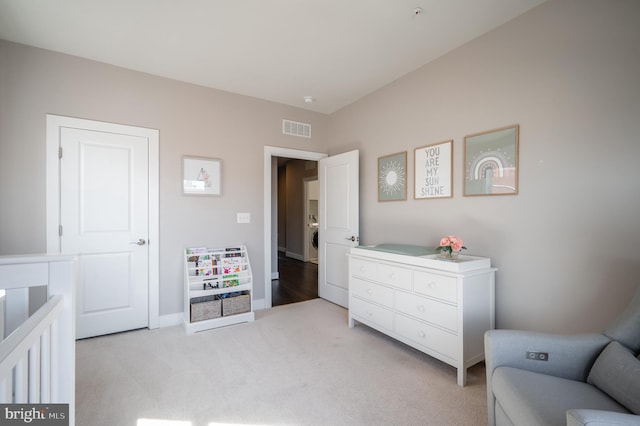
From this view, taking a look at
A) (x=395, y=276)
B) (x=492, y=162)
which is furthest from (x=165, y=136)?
(x=492, y=162)

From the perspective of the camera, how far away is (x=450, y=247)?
2227 mm

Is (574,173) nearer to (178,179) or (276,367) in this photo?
(276,367)

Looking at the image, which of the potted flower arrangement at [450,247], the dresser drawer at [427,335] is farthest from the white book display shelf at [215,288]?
the potted flower arrangement at [450,247]

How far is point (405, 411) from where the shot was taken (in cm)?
174

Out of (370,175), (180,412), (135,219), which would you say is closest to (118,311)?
(135,219)

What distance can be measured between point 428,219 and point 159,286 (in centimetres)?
296

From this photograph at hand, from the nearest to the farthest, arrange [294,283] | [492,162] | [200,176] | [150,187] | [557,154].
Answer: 1. [557,154]
2. [492,162]
3. [150,187]
4. [200,176]
5. [294,283]

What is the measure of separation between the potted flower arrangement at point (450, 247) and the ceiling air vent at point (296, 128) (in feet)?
8.31

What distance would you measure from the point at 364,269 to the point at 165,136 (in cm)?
259

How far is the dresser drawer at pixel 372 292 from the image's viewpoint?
2.56 m

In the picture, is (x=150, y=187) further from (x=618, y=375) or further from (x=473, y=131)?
(x=618, y=375)

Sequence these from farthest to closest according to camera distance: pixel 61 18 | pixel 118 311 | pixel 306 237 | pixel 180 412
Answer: pixel 306 237 < pixel 118 311 < pixel 61 18 < pixel 180 412

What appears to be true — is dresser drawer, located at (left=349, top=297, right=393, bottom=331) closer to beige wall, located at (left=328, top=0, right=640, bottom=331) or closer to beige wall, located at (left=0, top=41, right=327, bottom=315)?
beige wall, located at (left=328, top=0, right=640, bottom=331)

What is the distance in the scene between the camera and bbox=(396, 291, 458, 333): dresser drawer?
2057 mm
